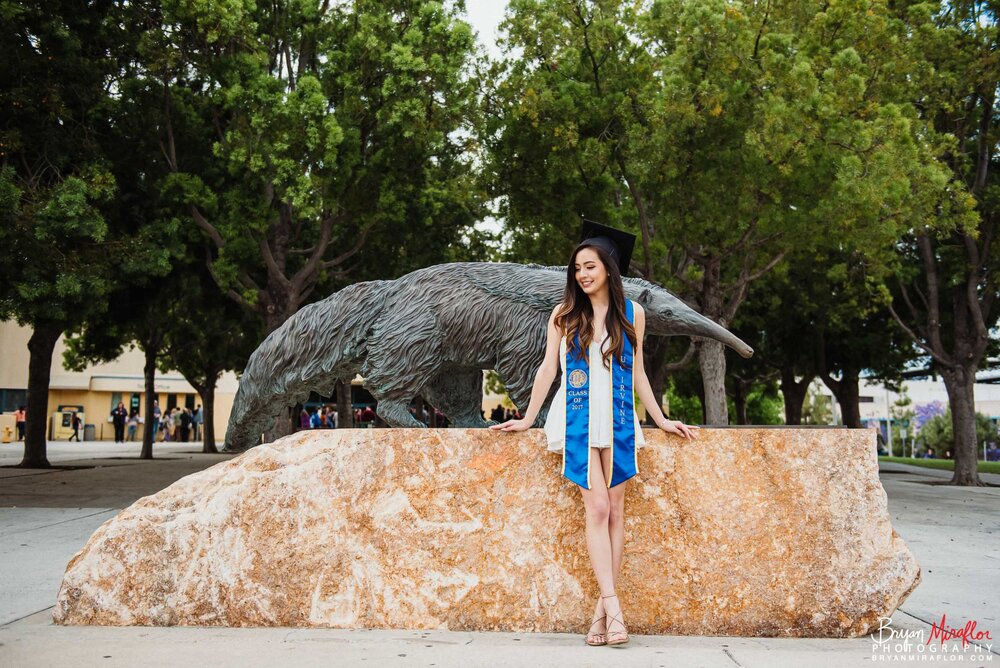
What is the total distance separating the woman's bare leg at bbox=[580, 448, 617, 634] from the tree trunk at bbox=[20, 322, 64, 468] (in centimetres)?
1324

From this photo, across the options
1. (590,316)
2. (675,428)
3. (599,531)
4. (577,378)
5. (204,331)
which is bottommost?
(599,531)

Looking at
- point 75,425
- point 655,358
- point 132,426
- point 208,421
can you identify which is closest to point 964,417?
point 655,358

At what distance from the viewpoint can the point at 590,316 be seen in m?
4.07

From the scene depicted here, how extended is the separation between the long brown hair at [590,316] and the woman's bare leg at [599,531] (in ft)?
1.66

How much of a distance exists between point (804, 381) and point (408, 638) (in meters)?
20.5

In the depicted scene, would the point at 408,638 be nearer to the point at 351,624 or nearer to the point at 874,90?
the point at 351,624

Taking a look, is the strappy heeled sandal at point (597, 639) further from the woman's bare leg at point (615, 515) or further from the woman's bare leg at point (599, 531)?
the woman's bare leg at point (615, 515)

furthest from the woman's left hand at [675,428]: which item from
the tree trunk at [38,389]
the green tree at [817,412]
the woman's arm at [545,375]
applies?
the green tree at [817,412]

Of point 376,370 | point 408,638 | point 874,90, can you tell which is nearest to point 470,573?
point 408,638

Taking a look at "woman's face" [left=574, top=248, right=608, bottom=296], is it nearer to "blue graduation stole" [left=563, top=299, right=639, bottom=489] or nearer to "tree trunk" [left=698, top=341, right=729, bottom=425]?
"blue graduation stole" [left=563, top=299, right=639, bottom=489]

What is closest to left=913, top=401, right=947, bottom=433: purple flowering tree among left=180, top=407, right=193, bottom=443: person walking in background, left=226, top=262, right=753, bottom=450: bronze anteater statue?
left=180, top=407, right=193, bottom=443: person walking in background

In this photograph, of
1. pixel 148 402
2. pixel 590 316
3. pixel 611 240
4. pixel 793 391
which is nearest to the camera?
pixel 590 316

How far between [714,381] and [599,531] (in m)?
9.34

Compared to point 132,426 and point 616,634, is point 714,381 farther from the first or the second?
point 132,426
